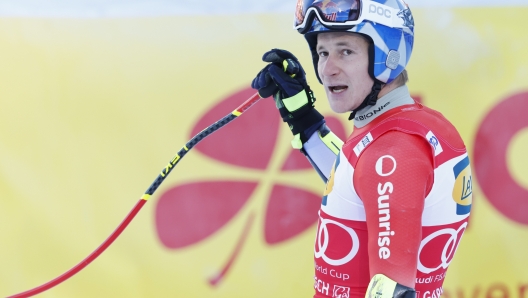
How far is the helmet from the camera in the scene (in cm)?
143

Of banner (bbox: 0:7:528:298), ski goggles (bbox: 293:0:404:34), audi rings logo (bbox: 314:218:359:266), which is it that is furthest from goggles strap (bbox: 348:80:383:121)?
banner (bbox: 0:7:528:298)

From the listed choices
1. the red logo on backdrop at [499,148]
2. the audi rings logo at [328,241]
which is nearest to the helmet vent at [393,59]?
the audi rings logo at [328,241]

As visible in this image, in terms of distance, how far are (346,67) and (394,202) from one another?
408mm

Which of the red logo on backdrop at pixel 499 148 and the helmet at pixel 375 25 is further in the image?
the red logo on backdrop at pixel 499 148

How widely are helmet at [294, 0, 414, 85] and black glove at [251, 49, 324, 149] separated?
0.42 metres

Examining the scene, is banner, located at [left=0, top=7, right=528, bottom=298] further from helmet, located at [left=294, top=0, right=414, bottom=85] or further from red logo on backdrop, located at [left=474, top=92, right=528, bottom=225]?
helmet, located at [left=294, top=0, right=414, bottom=85]

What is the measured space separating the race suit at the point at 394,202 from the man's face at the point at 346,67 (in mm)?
55

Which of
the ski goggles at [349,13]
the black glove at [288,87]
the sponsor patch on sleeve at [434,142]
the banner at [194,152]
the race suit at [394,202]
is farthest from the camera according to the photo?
the banner at [194,152]

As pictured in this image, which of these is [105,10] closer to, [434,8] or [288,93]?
[288,93]

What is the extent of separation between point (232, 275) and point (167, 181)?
56 cm

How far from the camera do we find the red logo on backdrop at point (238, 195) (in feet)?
9.59

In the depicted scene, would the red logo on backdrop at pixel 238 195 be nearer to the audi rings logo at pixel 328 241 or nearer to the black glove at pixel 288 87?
the black glove at pixel 288 87

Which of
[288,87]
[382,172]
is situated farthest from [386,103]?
[288,87]

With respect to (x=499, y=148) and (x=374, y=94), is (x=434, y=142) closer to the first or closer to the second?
(x=374, y=94)
